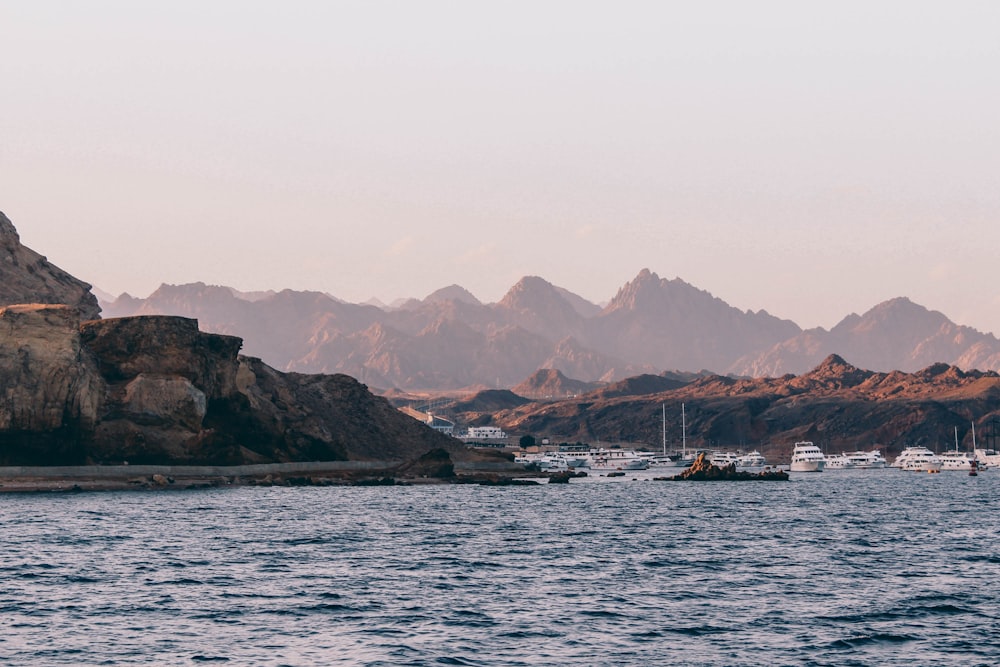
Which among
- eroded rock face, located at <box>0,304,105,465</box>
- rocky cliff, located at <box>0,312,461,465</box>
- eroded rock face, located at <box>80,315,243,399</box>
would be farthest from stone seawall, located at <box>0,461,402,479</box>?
eroded rock face, located at <box>80,315,243,399</box>

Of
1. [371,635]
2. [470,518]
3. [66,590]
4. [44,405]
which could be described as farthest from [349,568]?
[44,405]

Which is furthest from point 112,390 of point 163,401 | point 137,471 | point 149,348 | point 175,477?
point 175,477

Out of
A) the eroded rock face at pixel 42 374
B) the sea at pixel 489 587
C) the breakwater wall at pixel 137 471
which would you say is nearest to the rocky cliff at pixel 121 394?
the eroded rock face at pixel 42 374

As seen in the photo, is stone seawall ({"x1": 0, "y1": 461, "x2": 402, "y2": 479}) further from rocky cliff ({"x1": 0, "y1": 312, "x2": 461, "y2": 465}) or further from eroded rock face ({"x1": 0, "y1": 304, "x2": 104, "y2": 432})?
eroded rock face ({"x1": 0, "y1": 304, "x2": 104, "y2": 432})

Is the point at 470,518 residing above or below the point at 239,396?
below

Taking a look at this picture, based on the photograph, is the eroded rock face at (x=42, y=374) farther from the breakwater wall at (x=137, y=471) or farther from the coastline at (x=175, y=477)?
the coastline at (x=175, y=477)

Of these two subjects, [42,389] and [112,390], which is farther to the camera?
[112,390]

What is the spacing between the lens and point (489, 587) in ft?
216

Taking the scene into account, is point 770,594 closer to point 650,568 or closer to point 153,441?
point 650,568

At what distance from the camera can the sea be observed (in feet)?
158

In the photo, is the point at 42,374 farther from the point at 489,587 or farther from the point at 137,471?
the point at 489,587

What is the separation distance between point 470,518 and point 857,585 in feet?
183

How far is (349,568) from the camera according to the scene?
7388cm

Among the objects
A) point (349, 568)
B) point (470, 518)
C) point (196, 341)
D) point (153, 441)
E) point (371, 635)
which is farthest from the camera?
point (196, 341)
